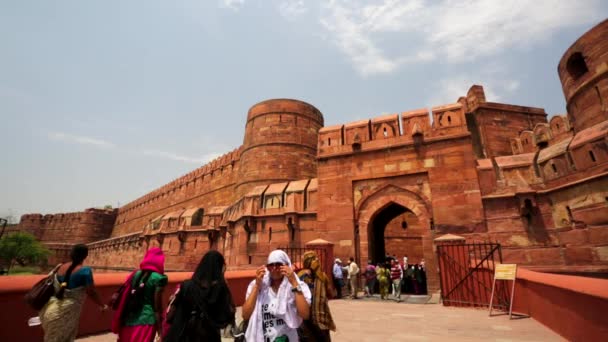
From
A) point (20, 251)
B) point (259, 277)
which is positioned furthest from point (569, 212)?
point (20, 251)

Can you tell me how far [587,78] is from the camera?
10391 mm

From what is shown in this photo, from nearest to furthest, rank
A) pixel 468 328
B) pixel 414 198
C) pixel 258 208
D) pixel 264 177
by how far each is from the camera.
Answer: pixel 468 328, pixel 414 198, pixel 258 208, pixel 264 177

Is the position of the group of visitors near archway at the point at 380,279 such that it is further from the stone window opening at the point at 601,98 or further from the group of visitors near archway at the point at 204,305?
the stone window opening at the point at 601,98

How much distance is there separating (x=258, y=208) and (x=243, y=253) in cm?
166

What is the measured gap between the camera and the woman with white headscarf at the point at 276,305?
80.6 inches

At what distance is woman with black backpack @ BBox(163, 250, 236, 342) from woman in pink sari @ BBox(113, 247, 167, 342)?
1.37 ft

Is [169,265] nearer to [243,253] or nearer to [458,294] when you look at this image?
[243,253]

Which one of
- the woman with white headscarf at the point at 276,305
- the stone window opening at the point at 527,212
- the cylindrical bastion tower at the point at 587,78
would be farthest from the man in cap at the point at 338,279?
the cylindrical bastion tower at the point at 587,78

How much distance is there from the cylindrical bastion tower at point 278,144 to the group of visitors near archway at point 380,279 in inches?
388

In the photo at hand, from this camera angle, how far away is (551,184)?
24.5ft

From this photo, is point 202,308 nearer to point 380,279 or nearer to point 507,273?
point 507,273

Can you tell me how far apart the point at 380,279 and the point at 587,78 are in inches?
411

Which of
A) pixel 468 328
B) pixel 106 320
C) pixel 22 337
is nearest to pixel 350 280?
pixel 468 328

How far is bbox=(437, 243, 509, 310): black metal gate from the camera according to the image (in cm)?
571
